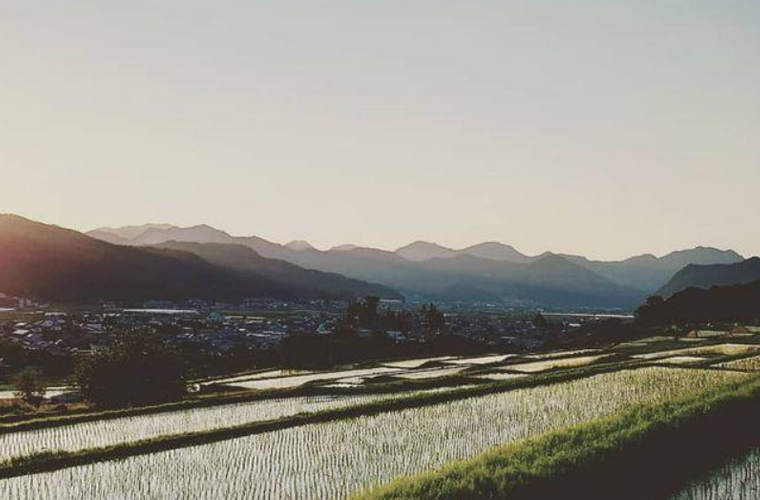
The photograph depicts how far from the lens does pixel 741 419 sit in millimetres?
21828

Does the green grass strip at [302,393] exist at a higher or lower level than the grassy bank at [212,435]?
lower

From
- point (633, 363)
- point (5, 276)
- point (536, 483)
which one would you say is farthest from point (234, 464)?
point (5, 276)

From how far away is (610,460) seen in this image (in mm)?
15297

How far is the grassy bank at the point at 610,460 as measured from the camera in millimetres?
12367

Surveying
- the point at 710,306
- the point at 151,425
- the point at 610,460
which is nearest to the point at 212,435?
the point at 151,425

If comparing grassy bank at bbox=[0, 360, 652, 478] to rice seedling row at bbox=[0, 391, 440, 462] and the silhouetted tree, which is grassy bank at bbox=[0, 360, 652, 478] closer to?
rice seedling row at bbox=[0, 391, 440, 462]

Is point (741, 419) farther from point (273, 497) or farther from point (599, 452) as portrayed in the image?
point (273, 497)

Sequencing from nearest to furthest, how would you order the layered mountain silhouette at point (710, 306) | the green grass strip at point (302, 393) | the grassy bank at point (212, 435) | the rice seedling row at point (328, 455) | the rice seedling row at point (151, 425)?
the rice seedling row at point (328, 455) → the grassy bank at point (212, 435) → the rice seedling row at point (151, 425) → the green grass strip at point (302, 393) → the layered mountain silhouette at point (710, 306)

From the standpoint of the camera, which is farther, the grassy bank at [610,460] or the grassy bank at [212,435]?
the grassy bank at [212,435]

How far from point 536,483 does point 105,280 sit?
197538 millimetres

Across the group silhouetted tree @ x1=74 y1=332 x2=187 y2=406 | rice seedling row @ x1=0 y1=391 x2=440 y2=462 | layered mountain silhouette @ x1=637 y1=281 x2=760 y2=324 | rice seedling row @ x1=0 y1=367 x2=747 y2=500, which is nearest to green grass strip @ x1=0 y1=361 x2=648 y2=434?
rice seedling row @ x1=0 y1=391 x2=440 y2=462


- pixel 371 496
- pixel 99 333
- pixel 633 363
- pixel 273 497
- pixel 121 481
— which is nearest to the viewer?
pixel 371 496

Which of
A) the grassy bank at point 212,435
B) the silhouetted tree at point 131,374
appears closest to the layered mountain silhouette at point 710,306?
the silhouetted tree at point 131,374

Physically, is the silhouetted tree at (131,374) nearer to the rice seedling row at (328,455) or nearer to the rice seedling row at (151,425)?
the rice seedling row at (151,425)
